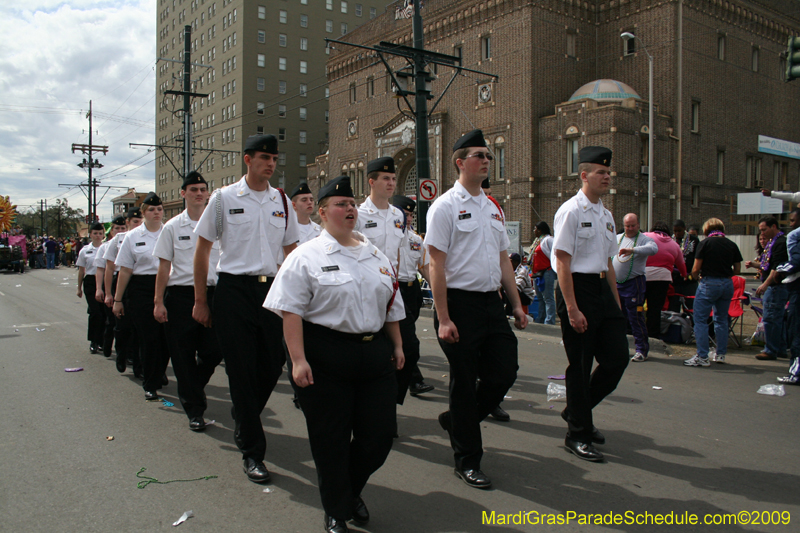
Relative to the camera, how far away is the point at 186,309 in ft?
18.2

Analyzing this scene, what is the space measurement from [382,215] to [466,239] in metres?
1.80

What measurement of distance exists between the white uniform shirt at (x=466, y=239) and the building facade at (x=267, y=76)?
236 feet

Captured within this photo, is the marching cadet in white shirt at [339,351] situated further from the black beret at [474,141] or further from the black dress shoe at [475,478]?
the black beret at [474,141]

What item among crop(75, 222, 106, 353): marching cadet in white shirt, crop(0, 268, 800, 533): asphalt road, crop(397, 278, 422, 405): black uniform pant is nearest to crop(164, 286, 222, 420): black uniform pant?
crop(0, 268, 800, 533): asphalt road

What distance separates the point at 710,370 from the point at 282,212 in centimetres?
607

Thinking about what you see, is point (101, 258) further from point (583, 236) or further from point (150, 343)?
point (583, 236)

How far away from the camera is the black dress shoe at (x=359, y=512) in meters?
3.41

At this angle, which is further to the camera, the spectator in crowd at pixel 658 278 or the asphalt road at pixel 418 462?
the spectator in crowd at pixel 658 278

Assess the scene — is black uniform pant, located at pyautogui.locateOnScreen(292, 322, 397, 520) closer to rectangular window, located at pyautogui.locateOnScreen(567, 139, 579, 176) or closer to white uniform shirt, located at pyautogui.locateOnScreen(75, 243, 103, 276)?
white uniform shirt, located at pyautogui.locateOnScreen(75, 243, 103, 276)

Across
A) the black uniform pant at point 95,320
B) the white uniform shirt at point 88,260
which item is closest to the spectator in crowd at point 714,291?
the black uniform pant at point 95,320

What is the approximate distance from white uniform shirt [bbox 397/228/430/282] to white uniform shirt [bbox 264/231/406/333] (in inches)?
110

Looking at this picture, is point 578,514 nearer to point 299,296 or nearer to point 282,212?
point 299,296

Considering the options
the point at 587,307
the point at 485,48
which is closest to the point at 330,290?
the point at 587,307

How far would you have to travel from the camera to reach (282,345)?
4391mm
